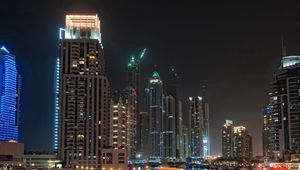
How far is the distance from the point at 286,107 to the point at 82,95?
7040 cm

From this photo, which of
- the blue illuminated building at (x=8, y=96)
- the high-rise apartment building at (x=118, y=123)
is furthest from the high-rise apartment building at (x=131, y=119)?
the blue illuminated building at (x=8, y=96)

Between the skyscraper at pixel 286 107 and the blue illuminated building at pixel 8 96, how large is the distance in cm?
8810

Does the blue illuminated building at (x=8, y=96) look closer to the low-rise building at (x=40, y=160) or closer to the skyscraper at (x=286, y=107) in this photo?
the low-rise building at (x=40, y=160)

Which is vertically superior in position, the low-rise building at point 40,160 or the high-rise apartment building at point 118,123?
the high-rise apartment building at point 118,123

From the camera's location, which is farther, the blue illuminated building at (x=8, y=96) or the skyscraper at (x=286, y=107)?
the blue illuminated building at (x=8, y=96)

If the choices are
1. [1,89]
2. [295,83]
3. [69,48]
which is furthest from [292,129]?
[1,89]

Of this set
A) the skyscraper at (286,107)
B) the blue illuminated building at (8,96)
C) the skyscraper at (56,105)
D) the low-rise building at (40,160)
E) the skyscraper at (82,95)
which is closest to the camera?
the low-rise building at (40,160)

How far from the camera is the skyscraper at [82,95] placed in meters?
108

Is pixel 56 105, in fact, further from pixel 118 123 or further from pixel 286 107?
pixel 286 107

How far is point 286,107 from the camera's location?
5945 inches

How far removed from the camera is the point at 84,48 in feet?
374

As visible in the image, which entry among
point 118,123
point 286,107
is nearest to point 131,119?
point 118,123

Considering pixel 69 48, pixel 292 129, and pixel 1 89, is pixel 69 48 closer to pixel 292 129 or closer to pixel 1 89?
pixel 1 89

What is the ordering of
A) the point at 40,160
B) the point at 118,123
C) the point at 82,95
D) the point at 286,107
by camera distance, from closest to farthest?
1. the point at 40,160
2. the point at 82,95
3. the point at 118,123
4. the point at 286,107
